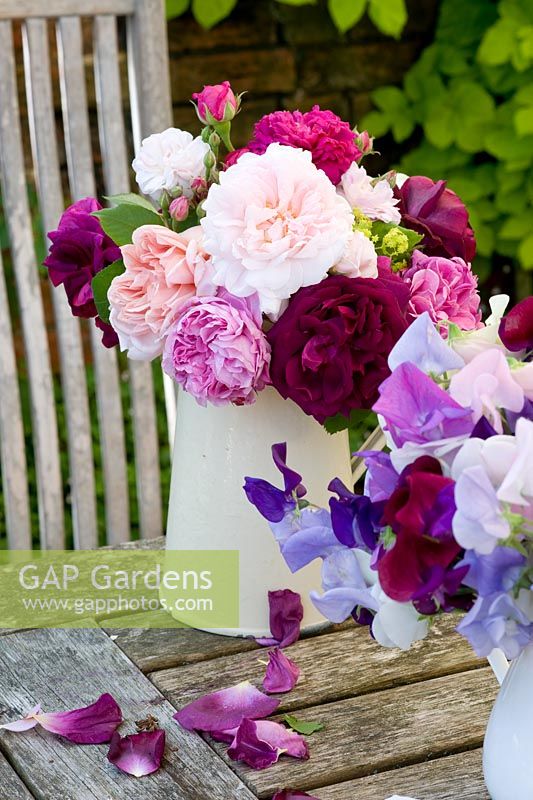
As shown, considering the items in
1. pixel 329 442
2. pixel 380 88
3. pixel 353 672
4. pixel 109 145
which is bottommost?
pixel 353 672

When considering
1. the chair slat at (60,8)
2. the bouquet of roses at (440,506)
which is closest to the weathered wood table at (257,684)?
the bouquet of roses at (440,506)

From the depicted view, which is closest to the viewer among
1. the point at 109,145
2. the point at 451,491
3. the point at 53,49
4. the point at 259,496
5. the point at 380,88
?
the point at 451,491

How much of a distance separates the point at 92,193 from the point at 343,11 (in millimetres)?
869

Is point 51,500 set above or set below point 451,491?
below

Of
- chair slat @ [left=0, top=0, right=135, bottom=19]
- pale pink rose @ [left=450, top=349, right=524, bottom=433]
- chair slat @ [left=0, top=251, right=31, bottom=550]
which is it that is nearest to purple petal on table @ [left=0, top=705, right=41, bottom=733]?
pale pink rose @ [left=450, top=349, right=524, bottom=433]

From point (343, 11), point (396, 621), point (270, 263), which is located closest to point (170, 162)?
point (270, 263)

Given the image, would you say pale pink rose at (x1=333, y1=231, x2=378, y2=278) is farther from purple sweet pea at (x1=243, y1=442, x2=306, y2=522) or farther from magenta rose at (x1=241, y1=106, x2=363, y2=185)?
purple sweet pea at (x1=243, y1=442, x2=306, y2=522)

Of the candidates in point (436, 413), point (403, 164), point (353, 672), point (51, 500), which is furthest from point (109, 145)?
point (403, 164)

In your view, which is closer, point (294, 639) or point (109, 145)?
point (294, 639)

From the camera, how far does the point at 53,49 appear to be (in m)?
2.30

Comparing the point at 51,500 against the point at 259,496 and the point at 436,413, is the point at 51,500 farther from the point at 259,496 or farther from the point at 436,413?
the point at 436,413

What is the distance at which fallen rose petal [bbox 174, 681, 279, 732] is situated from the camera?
87cm

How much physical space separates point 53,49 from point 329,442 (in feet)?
5.12

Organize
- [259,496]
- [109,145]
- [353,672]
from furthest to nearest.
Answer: [109,145], [353,672], [259,496]
